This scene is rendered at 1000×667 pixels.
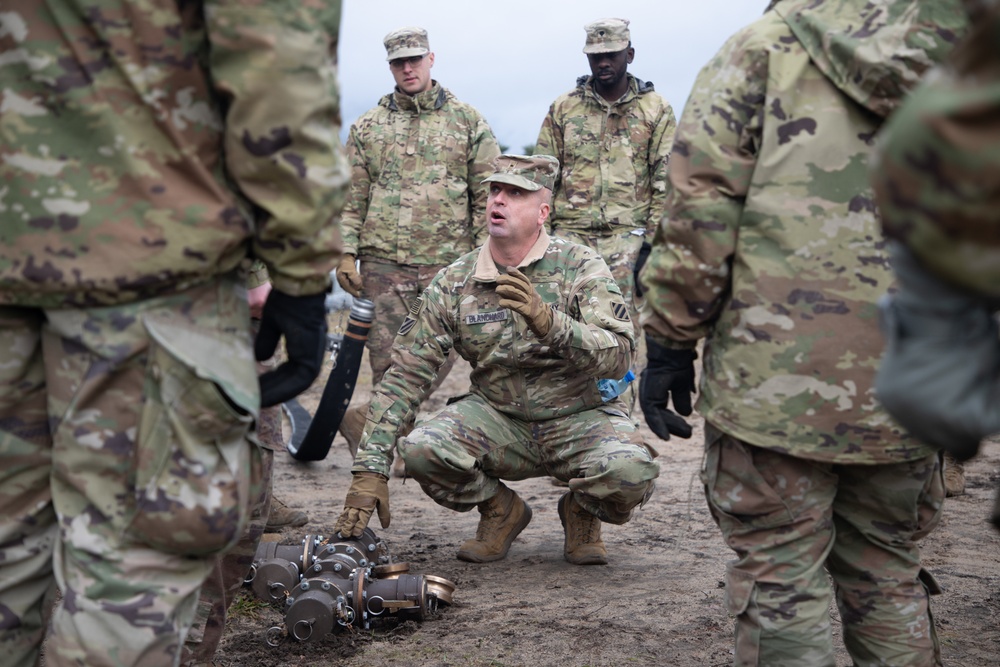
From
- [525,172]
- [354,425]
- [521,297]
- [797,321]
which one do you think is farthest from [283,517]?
[797,321]

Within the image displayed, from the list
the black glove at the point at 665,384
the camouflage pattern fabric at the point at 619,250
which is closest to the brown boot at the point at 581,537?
the black glove at the point at 665,384

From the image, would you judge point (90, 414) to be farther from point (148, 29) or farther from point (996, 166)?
point (996, 166)

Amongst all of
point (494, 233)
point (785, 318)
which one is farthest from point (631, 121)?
point (785, 318)

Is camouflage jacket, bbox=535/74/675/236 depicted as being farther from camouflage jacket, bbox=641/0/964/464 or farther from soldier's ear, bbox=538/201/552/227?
camouflage jacket, bbox=641/0/964/464

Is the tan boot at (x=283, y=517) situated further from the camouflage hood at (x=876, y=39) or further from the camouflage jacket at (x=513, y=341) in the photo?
the camouflage hood at (x=876, y=39)

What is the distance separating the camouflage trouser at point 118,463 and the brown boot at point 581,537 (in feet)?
9.18

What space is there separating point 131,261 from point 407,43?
506 centimetres

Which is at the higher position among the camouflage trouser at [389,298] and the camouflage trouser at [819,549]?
the camouflage trouser at [819,549]

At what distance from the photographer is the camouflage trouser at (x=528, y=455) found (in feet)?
14.3

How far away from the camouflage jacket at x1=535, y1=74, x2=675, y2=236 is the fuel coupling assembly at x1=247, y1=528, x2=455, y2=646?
11.0ft

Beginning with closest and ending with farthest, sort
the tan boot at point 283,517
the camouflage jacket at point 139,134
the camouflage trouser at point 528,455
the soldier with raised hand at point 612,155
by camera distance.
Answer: the camouflage jacket at point 139,134, the camouflage trouser at point 528,455, the tan boot at point 283,517, the soldier with raised hand at point 612,155

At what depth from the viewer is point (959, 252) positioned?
138cm

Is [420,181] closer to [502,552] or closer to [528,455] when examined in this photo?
[528,455]

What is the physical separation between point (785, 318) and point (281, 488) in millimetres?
4442
